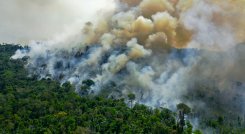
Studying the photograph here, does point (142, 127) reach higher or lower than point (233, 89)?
lower

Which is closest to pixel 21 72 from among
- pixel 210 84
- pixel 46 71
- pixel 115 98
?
pixel 46 71

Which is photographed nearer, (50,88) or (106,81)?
(50,88)

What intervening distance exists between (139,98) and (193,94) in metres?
19.1

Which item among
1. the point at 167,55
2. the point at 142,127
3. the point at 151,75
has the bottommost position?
the point at 142,127

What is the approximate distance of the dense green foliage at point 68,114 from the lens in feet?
281

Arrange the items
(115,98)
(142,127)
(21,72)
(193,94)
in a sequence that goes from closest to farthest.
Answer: (142,127)
(115,98)
(193,94)
(21,72)

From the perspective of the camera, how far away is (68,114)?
95688 mm

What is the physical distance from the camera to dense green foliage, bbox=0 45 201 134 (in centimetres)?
8556

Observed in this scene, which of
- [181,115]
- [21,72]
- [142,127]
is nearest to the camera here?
[142,127]

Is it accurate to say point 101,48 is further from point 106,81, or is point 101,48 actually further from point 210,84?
point 210,84

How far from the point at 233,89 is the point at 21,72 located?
79094mm

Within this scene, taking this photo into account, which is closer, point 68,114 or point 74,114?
point 68,114

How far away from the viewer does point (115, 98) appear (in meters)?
117

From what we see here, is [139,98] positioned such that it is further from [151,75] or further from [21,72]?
[21,72]
